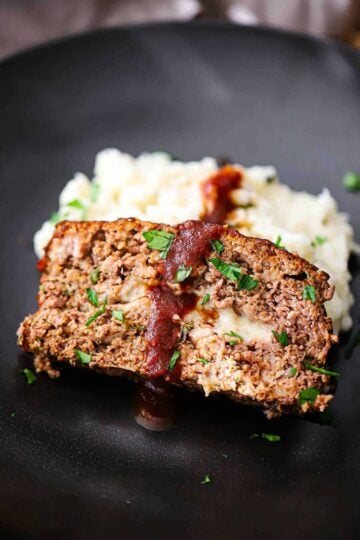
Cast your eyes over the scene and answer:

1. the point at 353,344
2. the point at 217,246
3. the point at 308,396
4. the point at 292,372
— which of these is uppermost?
the point at 217,246

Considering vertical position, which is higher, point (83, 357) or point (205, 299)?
point (205, 299)

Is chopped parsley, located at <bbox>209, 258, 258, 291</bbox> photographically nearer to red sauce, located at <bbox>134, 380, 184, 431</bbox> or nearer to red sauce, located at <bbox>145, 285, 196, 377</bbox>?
red sauce, located at <bbox>145, 285, 196, 377</bbox>

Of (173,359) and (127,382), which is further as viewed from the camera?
(127,382)

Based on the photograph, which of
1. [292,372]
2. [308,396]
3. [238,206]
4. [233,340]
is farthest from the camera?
[238,206]

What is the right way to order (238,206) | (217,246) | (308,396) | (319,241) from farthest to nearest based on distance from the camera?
(238,206) < (319,241) < (217,246) < (308,396)

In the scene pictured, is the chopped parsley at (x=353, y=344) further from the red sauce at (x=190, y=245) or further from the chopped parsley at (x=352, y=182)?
the chopped parsley at (x=352, y=182)

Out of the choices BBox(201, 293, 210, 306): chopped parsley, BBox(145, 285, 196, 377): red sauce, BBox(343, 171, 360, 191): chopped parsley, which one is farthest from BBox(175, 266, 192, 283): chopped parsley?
BBox(343, 171, 360, 191): chopped parsley

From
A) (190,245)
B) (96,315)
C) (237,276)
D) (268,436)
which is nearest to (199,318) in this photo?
(237,276)

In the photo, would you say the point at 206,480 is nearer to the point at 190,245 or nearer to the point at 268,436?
the point at 268,436
